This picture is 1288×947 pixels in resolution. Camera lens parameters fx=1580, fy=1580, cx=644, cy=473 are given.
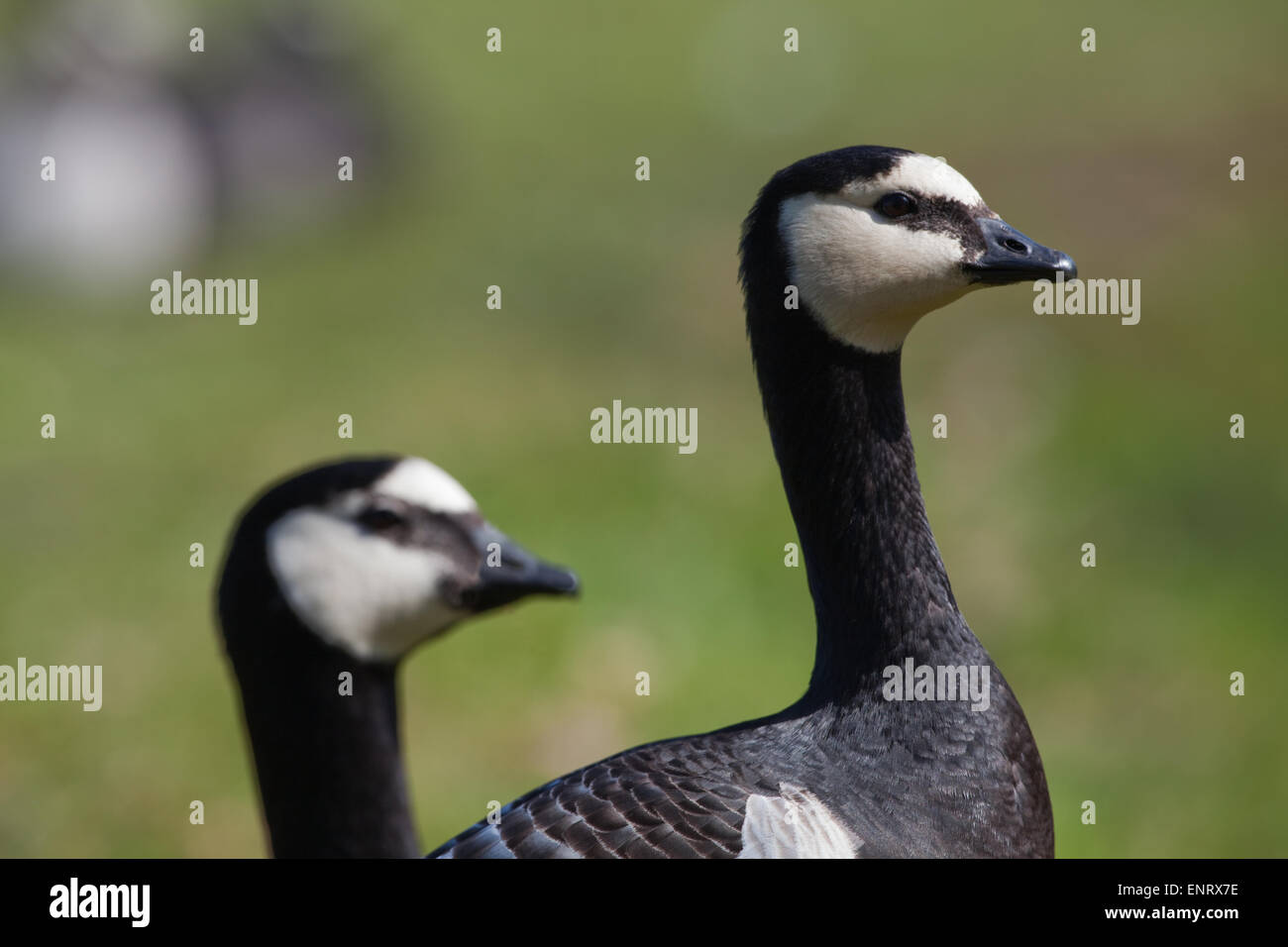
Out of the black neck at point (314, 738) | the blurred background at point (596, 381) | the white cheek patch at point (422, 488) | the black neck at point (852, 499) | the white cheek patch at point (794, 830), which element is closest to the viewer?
the white cheek patch at point (794, 830)

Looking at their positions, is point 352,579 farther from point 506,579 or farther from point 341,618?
point 506,579

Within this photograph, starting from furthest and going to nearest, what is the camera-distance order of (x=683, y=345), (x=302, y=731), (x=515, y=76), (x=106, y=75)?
(x=515, y=76)
(x=106, y=75)
(x=683, y=345)
(x=302, y=731)

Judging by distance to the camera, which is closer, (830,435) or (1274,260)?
(830,435)

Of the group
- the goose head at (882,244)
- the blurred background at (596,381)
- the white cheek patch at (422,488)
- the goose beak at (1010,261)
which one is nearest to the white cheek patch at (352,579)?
the white cheek patch at (422,488)

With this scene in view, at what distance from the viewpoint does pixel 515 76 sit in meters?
24.5

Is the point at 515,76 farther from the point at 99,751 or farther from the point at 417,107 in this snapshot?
the point at 99,751

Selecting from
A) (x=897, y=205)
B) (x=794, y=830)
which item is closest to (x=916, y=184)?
(x=897, y=205)

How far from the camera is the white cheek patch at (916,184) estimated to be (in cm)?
407

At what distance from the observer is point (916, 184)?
407cm

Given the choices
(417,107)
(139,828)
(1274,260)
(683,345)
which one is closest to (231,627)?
(139,828)

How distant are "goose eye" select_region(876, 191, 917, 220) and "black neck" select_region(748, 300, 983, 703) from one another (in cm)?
34

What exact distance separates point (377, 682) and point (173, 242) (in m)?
13.1

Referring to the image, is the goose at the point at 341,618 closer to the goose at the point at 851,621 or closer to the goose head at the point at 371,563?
the goose head at the point at 371,563

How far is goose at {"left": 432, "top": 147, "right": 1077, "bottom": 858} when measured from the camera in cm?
375
